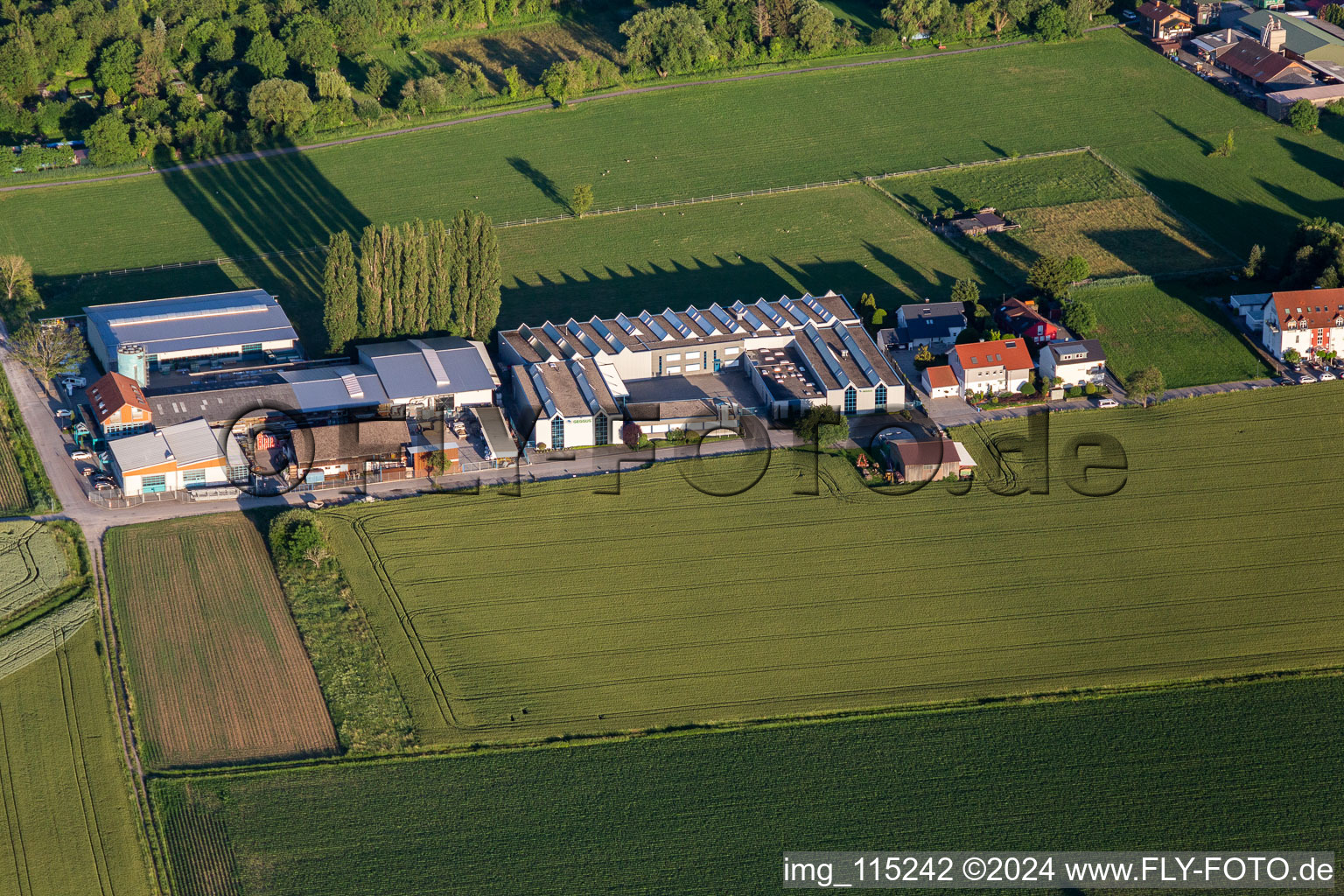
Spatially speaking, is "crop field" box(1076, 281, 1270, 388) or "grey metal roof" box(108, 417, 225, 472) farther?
"crop field" box(1076, 281, 1270, 388)

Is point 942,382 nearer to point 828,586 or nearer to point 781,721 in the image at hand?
point 828,586

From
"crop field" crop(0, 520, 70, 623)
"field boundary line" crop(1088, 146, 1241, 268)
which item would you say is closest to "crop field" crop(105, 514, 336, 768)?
"crop field" crop(0, 520, 70, 623)

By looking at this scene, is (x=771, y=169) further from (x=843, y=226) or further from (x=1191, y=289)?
(x=1191, y=289)

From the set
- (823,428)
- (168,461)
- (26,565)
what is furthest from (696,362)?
(26,565)

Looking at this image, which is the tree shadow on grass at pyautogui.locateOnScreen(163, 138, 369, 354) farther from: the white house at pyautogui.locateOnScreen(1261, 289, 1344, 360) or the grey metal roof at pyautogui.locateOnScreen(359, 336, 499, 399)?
the white house at pyautogui.locateOnScreen(1261, 289, 1344, 360)

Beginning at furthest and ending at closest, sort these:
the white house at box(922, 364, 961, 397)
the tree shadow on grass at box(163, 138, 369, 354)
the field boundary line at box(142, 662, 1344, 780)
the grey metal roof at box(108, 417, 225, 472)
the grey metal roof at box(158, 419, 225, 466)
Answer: the tree shadow on grass at box(163, 138, 369, 354), the white house at box(922, 364, 961, 397), the grey metal roof at box(158, 419, 225, 466), the grey metal roof at box(108, 417, 225, 472), the field boundary line at box(142, 662, 1344, 780)

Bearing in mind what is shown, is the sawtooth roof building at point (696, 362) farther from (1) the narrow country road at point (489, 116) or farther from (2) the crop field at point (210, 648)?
(1) the narrow country road at point (489, 116)

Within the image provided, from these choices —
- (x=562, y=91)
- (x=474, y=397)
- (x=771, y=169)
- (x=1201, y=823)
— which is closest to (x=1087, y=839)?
(x=1201, y=823)
